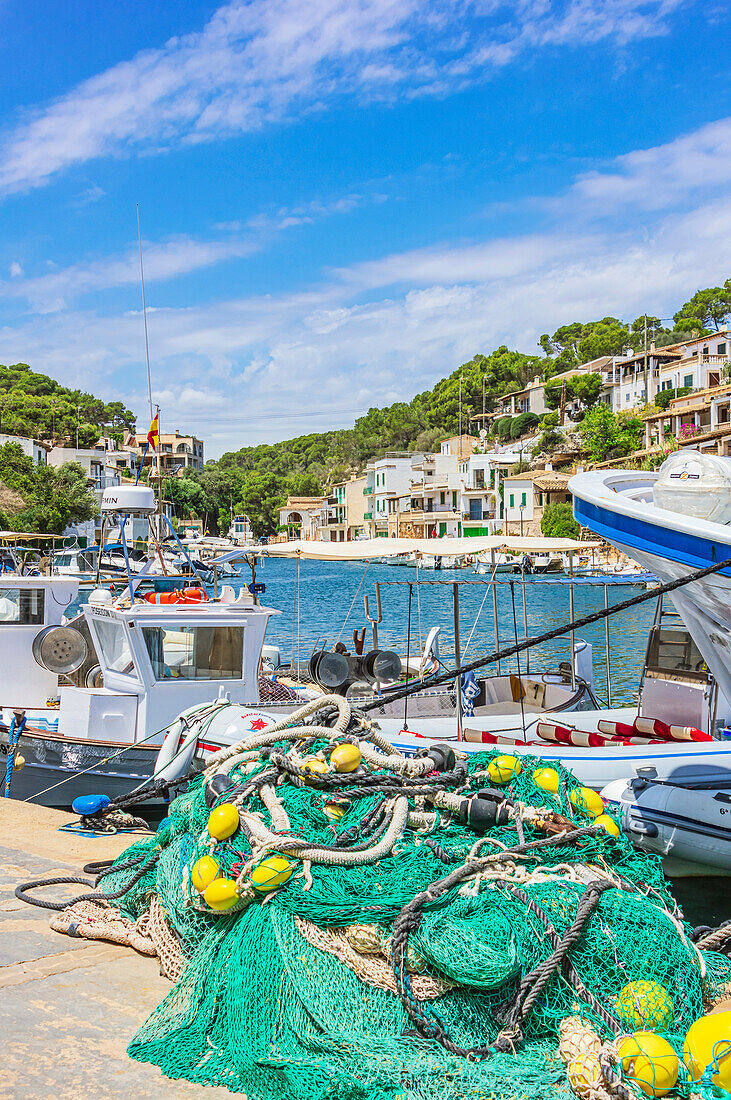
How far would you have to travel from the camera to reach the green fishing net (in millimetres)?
3217

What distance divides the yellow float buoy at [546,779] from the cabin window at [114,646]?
19.4 feet

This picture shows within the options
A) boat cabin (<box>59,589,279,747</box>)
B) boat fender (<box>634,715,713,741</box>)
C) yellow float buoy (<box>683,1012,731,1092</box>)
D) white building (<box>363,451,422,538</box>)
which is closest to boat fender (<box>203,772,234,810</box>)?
yellow float buoy (<box>683,1012,731,1092</box>)

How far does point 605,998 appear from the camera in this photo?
11.6ft

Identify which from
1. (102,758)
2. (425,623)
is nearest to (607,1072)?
(102,758)

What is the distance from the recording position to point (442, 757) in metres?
4.72

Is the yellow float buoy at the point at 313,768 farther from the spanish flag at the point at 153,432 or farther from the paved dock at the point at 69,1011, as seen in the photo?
the spanish flag at the point at 153,432

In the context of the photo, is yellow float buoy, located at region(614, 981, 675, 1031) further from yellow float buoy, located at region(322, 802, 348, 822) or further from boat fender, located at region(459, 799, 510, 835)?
yellow float buoy, located at region(322, 802, 348, 822)

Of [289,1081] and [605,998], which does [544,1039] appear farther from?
[289,1081]

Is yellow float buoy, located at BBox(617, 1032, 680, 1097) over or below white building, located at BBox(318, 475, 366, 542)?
below


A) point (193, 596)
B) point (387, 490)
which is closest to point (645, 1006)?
point (193, 596)

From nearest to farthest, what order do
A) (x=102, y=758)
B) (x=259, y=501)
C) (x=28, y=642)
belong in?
(x=102, y=758), (x=28, y=642), (x=259, y=501)

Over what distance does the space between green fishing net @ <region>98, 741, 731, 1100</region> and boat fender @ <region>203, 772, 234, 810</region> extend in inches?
9.9

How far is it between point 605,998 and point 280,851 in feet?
4.77

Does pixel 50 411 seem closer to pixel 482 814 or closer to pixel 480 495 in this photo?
pixel 480 495
